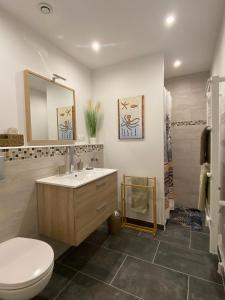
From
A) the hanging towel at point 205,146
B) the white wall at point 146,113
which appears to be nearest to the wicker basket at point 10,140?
the white wall at point 146,113

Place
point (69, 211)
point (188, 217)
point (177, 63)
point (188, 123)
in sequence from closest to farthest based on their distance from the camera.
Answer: point (69, 211)
point (177, 63)
point (188, 217)
point (188, 123)

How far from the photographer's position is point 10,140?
1.40m

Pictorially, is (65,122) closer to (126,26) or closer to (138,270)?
(126,26)

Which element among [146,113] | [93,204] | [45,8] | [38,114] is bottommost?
[93,204]

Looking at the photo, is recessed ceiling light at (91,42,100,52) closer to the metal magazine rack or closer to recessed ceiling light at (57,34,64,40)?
recessed ceiling light at (57,34,64,40)

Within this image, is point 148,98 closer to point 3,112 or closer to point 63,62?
point 63,62

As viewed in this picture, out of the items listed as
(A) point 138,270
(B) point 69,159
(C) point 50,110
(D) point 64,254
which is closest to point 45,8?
(C) point 50,110

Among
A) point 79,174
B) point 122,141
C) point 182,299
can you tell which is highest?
point 122,141

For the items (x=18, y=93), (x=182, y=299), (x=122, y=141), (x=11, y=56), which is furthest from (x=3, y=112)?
(x=182, y=299)

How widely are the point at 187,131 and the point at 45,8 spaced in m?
2.68

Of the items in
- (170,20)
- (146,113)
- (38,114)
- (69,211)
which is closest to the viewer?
(69,211)

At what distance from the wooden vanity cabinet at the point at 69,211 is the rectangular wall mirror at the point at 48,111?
1.85ft

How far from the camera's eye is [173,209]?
2943 millimetres

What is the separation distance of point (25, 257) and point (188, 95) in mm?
3195
